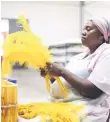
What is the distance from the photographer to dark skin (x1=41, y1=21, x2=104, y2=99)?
0.96 metres

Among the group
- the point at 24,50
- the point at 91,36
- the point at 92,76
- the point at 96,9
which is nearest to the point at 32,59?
the point at 24,50

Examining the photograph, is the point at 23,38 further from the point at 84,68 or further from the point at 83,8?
the point at 83,8

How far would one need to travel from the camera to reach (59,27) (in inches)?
126

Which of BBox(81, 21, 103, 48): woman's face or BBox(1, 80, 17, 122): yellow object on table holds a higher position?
BBox(81, 21, 103, 48): woman's face

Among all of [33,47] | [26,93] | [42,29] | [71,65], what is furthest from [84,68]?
[42,29]

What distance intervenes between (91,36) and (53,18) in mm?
2057

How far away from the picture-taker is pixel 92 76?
1.02 metres

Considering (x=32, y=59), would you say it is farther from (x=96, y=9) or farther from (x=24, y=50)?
(x=96, y=9)

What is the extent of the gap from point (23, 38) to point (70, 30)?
241 cm

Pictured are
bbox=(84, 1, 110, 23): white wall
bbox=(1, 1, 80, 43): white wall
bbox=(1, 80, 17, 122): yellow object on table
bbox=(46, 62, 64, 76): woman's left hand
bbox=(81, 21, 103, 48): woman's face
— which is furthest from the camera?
bbox=(1, 1, 80, 43): white wall

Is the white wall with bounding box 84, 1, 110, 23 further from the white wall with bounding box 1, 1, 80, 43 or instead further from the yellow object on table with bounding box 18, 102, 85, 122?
the yellow object on table with bounding box 18, 102, 85, 122

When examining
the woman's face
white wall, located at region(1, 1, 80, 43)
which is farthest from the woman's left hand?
white wall, located at region(1, 1, 80, 43)

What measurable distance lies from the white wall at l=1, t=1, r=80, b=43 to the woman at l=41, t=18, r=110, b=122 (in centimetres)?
199

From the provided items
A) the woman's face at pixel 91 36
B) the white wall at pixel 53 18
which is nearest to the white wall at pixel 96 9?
the white wall at pixel 53 18
